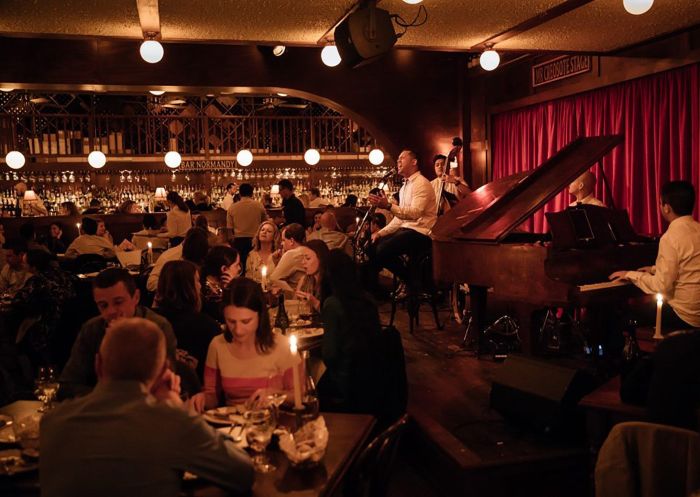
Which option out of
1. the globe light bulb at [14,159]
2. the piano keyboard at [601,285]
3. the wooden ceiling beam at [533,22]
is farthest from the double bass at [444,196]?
the globe light bulb at [14,159]

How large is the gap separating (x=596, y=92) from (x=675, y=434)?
593 cm

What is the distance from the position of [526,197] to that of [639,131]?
8.74 feet

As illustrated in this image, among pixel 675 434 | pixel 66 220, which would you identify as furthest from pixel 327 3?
pixel 66 220

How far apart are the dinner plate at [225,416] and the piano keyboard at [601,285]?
104 inches

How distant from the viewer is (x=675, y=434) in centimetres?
208

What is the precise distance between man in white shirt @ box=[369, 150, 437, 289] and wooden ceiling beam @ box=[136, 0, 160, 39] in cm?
240

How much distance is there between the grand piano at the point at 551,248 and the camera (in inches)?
177

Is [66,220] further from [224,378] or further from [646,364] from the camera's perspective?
[646,364]

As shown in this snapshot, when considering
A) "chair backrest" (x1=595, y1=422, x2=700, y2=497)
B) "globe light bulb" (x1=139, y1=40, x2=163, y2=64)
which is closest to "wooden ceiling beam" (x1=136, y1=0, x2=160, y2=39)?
"globe light bulb" (x1=139, y1=40, x2=163, y2=64)

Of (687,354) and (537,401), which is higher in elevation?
(687,354)

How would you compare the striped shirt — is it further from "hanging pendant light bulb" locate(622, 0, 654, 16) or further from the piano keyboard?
"hanging pendant light bulb" locate(622, 0, 654, 16)

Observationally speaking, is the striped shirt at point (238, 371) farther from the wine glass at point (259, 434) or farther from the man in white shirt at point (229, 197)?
the man in white shirt at point (229, 197)

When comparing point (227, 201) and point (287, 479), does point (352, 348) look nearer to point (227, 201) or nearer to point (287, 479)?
point (287, 479)

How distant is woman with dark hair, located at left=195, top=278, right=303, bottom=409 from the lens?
9.44ft
